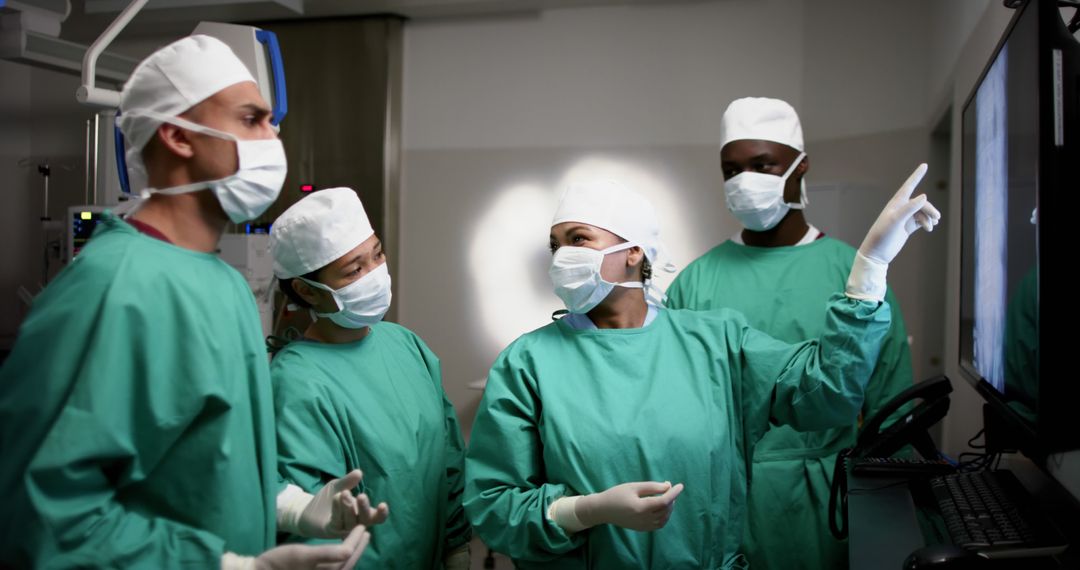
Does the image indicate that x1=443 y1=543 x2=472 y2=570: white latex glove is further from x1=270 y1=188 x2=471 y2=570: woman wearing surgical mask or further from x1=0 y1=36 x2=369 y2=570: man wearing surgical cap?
x1=0 y1=36 x2=369 y2=570: man wearing surgical cap

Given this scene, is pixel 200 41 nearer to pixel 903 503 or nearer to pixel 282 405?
pixel 282 405

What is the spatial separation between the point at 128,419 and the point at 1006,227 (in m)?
1.56

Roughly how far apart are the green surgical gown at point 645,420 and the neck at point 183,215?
64cm

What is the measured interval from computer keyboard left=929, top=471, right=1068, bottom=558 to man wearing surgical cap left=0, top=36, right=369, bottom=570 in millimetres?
977

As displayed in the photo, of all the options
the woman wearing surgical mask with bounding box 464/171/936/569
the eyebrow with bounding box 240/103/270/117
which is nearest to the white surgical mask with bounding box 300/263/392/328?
the woman wearing surgical mask with bounding box 464/171/936/569

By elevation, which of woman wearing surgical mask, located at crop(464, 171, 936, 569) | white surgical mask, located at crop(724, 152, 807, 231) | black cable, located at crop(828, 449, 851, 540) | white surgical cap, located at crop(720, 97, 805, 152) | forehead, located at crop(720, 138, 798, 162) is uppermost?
white surgical cap, located at crop(720, 97, 805, 152)

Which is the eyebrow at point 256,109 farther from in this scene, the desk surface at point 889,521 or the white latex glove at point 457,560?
the desk surface at point 889,521

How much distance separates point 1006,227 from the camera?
158 cm

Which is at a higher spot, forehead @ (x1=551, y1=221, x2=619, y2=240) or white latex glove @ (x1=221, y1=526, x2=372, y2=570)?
forehead @ (x1=551, y1=221, x2=619, y2=240)

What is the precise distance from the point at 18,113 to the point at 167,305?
17.9 ft

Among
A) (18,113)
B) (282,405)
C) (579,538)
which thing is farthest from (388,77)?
(579,538)

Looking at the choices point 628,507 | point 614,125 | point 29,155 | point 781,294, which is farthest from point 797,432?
point 29,155

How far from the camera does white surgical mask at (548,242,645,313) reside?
1665 millimetres

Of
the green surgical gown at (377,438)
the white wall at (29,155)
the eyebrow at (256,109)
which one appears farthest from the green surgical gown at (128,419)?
the white wall at (29,155)
